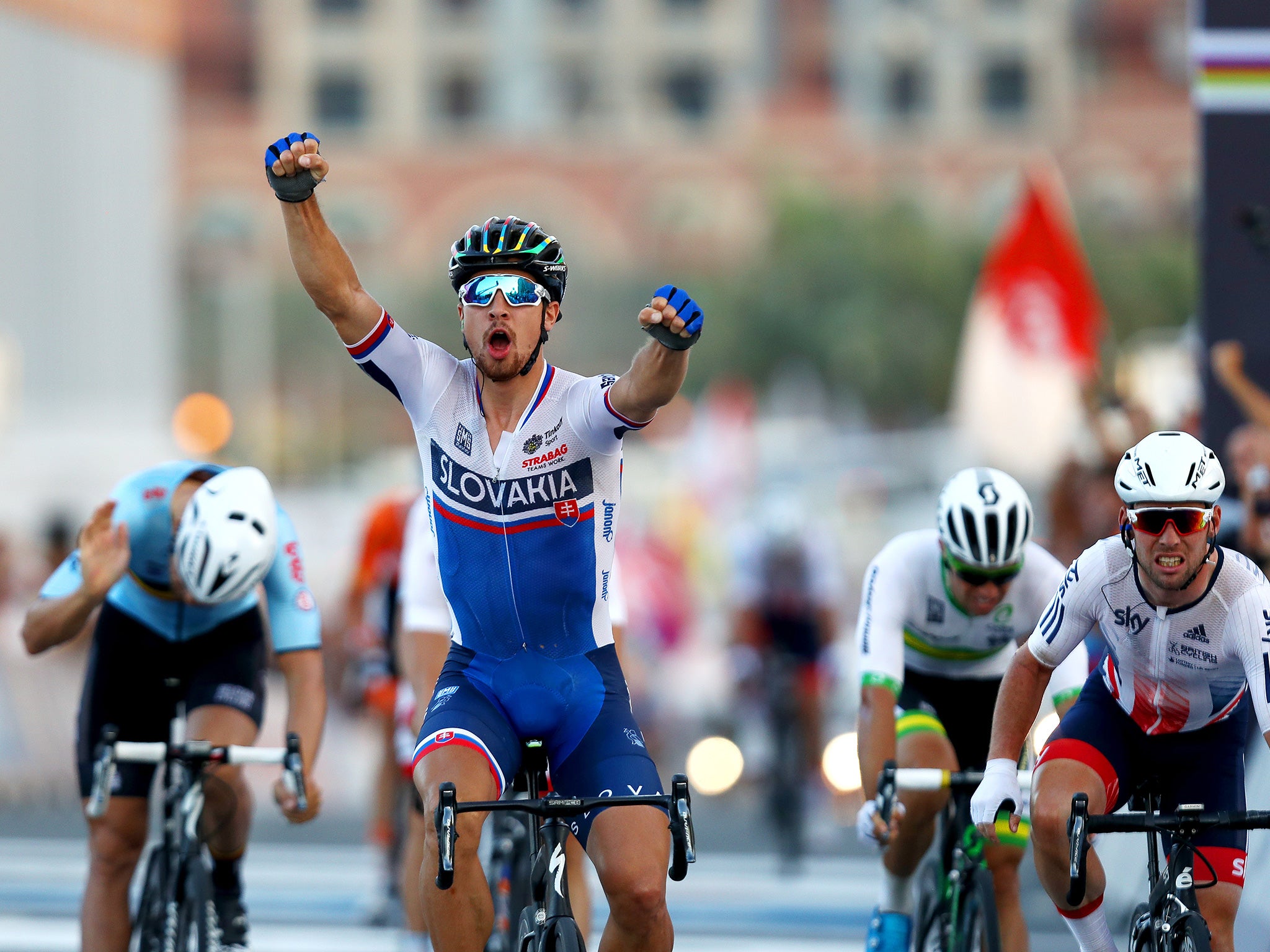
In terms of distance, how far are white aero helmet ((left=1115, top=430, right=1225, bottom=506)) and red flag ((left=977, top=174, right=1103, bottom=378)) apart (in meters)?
12.5

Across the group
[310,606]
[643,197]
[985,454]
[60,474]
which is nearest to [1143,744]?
[310,606]

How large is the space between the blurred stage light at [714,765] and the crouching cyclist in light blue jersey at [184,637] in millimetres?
9082

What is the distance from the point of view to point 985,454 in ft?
→ 64.2

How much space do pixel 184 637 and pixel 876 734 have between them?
2465 mm

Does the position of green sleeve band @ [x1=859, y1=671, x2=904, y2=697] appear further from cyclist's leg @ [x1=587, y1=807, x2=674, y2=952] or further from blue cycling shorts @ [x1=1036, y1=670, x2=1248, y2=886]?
cyclist's leg @ [x1=587, y1=807, x2=674, y2=952]

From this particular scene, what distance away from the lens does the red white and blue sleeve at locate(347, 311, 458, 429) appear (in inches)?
227

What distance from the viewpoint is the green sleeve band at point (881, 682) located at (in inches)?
266

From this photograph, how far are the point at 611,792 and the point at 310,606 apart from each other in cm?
193

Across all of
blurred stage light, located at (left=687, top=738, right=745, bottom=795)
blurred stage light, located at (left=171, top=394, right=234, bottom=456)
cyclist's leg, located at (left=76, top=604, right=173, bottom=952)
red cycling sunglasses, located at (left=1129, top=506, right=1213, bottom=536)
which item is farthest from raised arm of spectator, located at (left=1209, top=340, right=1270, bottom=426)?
blurred stage light, located at (left=171, top=394, right=234, bottom=456)

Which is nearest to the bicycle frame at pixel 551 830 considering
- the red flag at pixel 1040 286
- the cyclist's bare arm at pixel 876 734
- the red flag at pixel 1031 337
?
the cyclist's bare arm at pixel 876 734

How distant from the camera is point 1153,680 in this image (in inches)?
236

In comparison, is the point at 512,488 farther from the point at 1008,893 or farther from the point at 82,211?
the point at 82,211

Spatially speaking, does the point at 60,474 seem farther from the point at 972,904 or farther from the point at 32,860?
the point at 972,904

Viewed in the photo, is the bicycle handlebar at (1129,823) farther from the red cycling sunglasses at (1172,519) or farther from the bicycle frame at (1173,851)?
the red cycling sunglasses at (1172,519)
